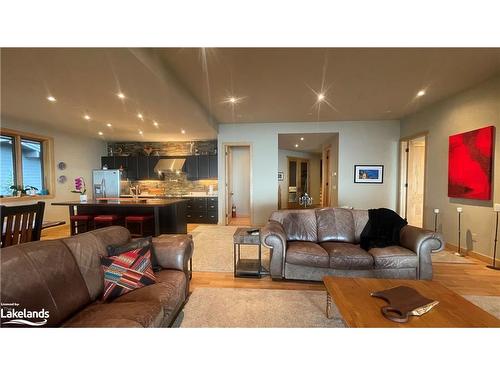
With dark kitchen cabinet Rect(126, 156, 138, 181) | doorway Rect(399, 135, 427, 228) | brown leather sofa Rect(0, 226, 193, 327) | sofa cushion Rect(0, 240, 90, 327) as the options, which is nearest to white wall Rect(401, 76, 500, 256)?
doorway Rect(399, 135, 427, 228)

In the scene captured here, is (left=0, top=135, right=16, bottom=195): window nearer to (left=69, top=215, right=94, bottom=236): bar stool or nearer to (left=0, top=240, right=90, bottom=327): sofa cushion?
(left=69, top=215, right=94, bottom=236): bar stool

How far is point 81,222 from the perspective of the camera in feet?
13.5

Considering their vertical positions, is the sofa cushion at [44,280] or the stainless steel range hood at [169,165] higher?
the stainless steel range hood at [169,165]

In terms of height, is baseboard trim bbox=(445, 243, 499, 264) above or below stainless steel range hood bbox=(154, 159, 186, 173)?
below

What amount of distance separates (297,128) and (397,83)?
2492 millimetres

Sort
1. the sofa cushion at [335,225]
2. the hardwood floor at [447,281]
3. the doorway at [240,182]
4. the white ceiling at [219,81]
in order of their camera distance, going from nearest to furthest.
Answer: the white ceiling at [219,81], the hardwood floor at [447,281], the sofa cushion at [335,225], the doorway at [240,182]

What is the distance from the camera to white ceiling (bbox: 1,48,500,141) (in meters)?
2.24

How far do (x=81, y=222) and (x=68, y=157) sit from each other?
9.01 feet

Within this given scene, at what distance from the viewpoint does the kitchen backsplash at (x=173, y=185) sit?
21.6 ft

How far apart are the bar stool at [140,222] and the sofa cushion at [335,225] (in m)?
3.19

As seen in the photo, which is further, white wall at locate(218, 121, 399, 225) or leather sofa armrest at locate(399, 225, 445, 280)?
white wall at locate(218, 121, 399, 225)

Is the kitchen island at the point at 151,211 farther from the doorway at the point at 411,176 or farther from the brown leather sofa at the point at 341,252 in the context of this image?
the doorway at the point at 411,176

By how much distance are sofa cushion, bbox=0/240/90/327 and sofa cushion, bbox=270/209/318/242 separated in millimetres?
2237

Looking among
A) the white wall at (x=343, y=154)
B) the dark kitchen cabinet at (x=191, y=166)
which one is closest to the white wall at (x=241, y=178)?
the dark kitchen cabinet at (x=191, y=166)
